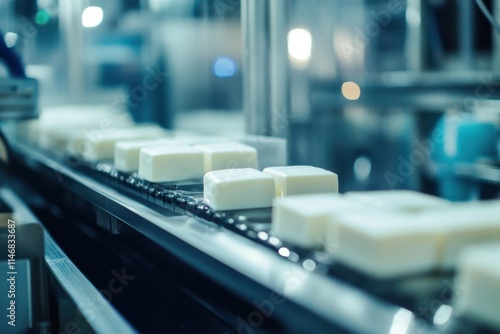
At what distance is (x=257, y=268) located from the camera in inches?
33.5

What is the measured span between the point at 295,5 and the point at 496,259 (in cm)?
383

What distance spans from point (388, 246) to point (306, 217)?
157 millimetres

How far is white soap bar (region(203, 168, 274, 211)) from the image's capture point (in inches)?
43.2

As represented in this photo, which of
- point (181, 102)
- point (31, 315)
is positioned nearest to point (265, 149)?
point (31, 315)

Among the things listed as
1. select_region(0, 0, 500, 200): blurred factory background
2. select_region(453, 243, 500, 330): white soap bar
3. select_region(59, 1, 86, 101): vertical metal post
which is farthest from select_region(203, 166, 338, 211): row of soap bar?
select_region(59, 1, 86, 101): vertical metal post

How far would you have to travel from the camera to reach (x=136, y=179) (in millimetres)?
1451

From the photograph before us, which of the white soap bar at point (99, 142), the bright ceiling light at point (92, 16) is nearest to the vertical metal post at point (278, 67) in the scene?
the white soap bar at point (99, 142)

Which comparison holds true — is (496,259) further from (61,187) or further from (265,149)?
(61,187)

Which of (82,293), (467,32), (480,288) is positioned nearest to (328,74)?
(467,32)

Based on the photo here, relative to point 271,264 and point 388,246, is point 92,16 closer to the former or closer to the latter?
point 271,264

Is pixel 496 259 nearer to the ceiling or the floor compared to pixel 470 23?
nearer to the floor

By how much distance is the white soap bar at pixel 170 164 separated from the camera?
4.54ft

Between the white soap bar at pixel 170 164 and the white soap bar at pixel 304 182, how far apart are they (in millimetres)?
316

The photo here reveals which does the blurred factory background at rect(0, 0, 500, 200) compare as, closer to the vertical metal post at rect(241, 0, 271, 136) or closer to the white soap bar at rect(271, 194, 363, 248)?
the vertical metal post at rect(241, 0, 271, 136)
